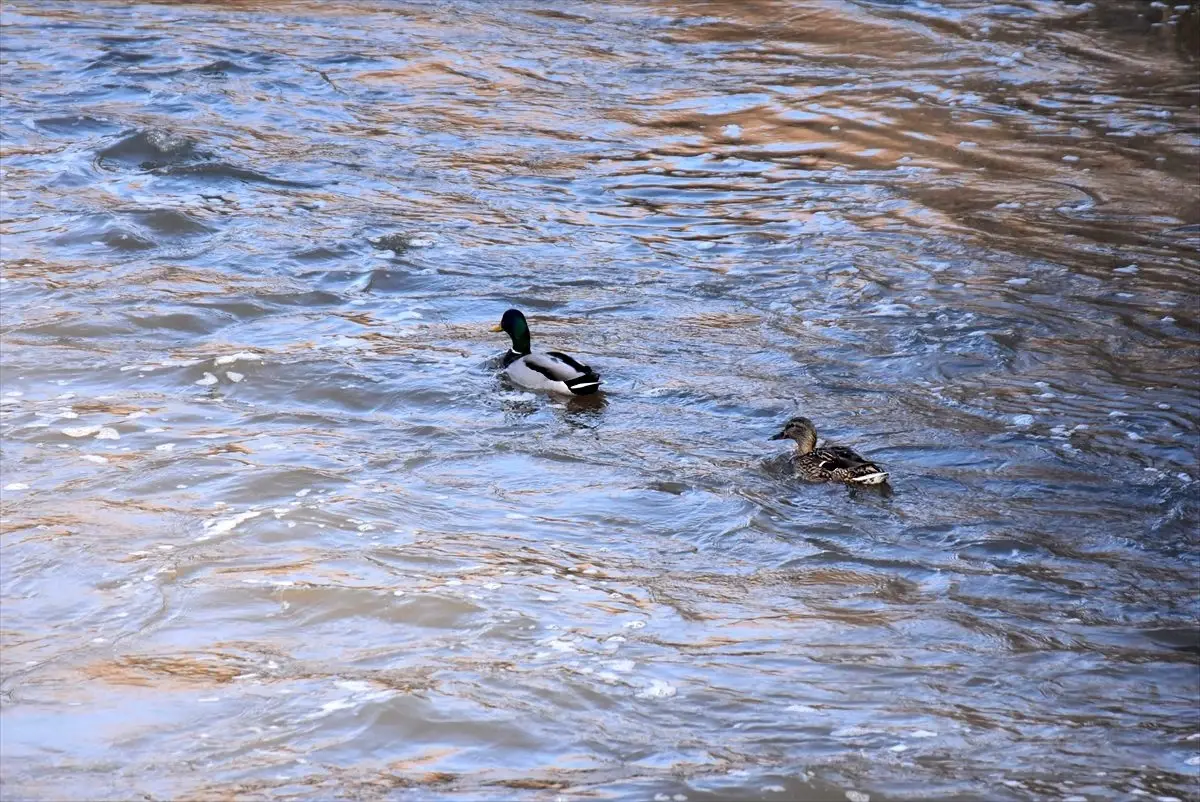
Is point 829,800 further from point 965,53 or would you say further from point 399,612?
point 965,53

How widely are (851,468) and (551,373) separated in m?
2.19

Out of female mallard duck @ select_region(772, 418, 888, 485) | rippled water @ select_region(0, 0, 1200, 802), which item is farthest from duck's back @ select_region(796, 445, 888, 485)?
rippled water @ select_region(0, 0, 1200, 802)

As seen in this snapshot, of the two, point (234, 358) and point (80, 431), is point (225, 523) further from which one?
point (234, 358)

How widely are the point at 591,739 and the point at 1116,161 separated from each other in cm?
1034

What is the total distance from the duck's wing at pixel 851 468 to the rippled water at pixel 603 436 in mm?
170

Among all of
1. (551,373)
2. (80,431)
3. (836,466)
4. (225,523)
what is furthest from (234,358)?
(836,466)

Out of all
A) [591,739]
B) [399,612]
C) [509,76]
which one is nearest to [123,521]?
[399,612]

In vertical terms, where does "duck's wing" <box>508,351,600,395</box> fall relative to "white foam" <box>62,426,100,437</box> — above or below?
above

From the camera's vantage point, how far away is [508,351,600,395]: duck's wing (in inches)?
357

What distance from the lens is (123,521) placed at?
23.9 ft

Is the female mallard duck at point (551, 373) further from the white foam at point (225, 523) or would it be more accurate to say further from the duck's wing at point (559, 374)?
the white foam at point (225, 523)

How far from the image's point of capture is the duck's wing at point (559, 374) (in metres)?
9.07

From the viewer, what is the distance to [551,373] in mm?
9086

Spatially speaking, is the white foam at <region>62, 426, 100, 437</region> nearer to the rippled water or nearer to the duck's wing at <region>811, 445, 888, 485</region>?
the rippled water
